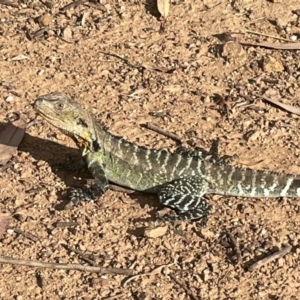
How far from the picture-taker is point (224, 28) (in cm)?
1136

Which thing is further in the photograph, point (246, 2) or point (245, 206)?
point (246, 2)

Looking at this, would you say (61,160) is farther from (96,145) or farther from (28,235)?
(28,235)

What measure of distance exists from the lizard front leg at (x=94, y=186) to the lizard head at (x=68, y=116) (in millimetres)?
165

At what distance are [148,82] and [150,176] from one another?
2080mm

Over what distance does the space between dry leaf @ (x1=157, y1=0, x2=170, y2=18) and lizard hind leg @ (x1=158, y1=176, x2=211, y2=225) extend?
369cm

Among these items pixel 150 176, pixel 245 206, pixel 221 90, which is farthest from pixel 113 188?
pixel 221 90

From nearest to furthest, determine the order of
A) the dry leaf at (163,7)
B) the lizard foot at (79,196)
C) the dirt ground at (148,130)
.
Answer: the dirt ground at (148,130)
the lizard foot at (79,196)
the dry leaf at (163,7)

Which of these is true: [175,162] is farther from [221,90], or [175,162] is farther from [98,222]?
[221,90]

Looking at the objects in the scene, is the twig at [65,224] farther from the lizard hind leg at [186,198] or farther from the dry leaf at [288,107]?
the dry leaf at [288,107]

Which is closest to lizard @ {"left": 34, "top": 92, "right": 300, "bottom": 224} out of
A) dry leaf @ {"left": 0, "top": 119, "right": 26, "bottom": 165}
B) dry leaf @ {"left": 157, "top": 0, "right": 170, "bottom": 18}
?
dry leaf @ {"left": 0, "top": 119, "right": 26, "bottom": 165}

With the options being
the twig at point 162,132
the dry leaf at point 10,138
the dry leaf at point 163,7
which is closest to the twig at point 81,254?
the dry leaf at point 10,138

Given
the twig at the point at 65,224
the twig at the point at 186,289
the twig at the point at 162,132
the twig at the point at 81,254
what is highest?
the twig at the point at 65,224

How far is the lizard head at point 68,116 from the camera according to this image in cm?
881

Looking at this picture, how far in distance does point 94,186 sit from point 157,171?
2.46 ft
